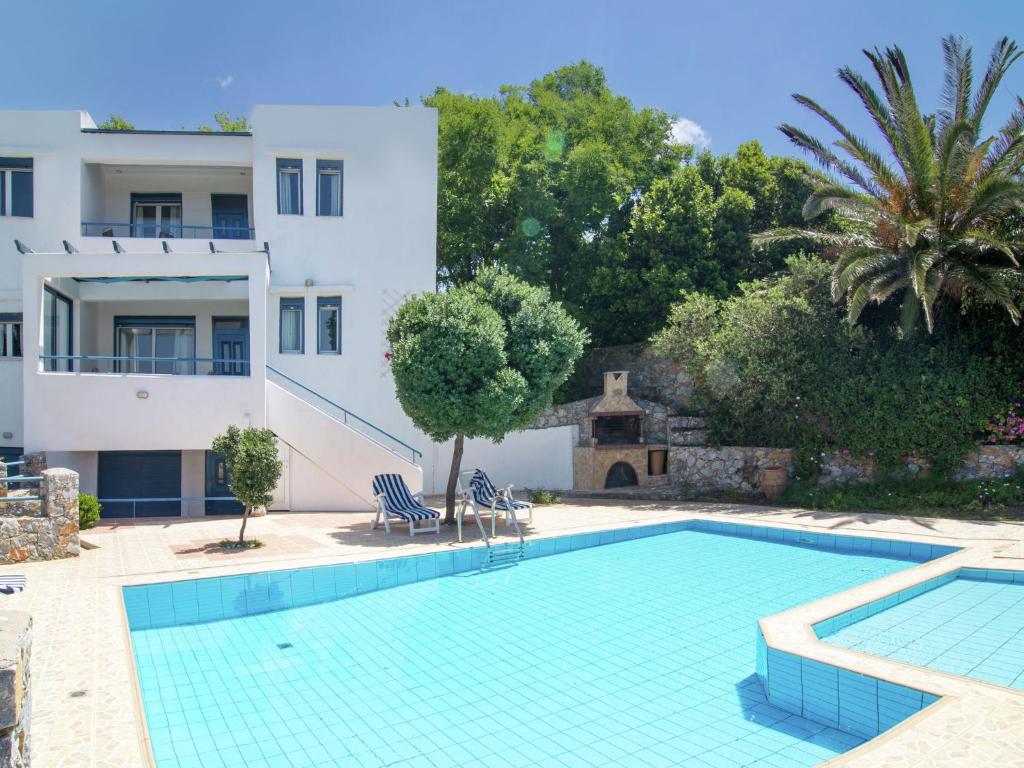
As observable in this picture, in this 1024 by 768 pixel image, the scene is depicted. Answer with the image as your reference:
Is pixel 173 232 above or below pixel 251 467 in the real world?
above

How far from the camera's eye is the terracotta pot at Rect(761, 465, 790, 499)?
1690 cm

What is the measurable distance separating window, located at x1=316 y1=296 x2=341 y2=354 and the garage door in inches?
173

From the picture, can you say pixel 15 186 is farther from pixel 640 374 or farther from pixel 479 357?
pixel 640 374

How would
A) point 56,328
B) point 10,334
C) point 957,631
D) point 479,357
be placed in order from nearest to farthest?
point 957,631 → point 479,357 → point 56,328 → point 10,334

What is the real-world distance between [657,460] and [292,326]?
10208mm

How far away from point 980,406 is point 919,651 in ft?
34.0

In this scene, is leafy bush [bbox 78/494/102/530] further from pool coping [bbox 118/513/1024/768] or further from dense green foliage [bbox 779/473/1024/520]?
dense green foliage [bbox 779/473/1024/520]

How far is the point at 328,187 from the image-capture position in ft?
60.6

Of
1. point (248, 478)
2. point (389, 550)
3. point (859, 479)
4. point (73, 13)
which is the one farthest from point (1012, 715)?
point (73, 13)

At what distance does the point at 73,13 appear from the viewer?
56.4 ft

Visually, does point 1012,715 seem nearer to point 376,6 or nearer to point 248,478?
point 248,478

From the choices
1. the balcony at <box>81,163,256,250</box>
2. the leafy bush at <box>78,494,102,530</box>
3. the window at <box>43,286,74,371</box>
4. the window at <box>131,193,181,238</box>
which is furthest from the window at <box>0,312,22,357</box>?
the leafy bush at <box>78,494,102,530</box>

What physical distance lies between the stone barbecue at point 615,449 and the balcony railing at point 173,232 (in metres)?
10.3

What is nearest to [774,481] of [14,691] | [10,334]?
[14,691]
